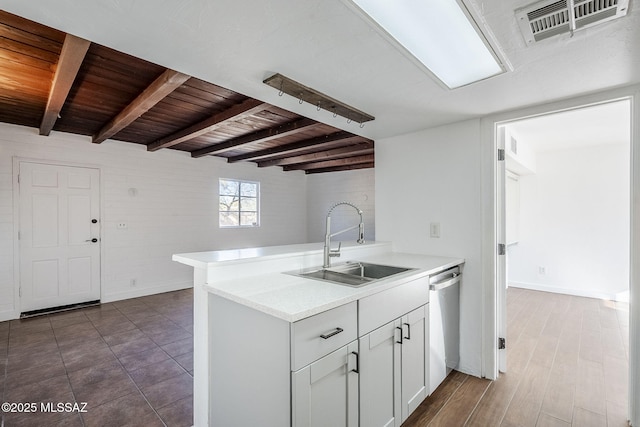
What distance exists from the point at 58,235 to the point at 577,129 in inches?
272

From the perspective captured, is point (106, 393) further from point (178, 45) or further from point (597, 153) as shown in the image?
point (597, 153)

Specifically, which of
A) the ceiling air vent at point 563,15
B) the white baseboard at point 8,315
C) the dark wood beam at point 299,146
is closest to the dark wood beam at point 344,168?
the dark wood beam at point 299,146

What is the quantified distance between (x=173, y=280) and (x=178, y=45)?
453 centimetres

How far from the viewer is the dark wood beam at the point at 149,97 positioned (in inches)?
81.0

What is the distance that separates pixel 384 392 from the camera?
1.65 meters

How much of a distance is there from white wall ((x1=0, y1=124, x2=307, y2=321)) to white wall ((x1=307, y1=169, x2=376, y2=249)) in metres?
1.86

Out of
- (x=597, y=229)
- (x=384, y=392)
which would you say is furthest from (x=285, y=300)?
(x=597, y=229)

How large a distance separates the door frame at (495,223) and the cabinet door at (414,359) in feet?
2.34

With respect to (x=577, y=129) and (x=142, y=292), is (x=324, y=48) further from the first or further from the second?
(x=142, y=292)

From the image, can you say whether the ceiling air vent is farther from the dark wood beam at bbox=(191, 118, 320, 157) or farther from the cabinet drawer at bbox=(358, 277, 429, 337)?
the dark wood beam at bbox=(191, 118, 320, 157)

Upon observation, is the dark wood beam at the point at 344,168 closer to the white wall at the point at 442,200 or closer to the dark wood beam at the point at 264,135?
the dark wood beam at the point at 264,135

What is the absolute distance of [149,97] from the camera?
241cm

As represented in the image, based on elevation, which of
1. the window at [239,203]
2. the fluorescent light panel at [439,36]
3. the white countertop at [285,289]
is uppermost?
the fluorescent light panel at [439,36]

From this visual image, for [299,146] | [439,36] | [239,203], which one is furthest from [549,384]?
[239,203]
